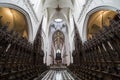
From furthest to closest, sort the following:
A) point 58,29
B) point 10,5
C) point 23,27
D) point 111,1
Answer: point 58,29
point 23,27
point 10,5
point 111,1

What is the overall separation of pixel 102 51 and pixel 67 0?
11.8 meters

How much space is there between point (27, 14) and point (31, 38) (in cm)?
196

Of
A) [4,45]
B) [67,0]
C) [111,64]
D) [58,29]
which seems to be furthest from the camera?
[58,29]

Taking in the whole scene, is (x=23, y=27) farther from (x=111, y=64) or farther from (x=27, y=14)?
(x=111, y=64)

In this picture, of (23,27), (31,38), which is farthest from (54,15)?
(31,38)

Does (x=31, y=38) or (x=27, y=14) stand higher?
(x=27, y=14)

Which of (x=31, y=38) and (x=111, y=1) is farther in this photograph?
(x=31, y=38)

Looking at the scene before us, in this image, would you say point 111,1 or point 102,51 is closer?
point 102,51

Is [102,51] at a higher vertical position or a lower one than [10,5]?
lower

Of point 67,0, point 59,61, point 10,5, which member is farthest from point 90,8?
point 59,61

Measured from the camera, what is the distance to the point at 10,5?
A: 6277mm

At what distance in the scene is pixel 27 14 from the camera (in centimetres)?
837

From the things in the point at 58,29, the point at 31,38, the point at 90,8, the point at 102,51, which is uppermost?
the point at 58,29

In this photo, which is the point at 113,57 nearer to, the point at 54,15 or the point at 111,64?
the point at 111,64
